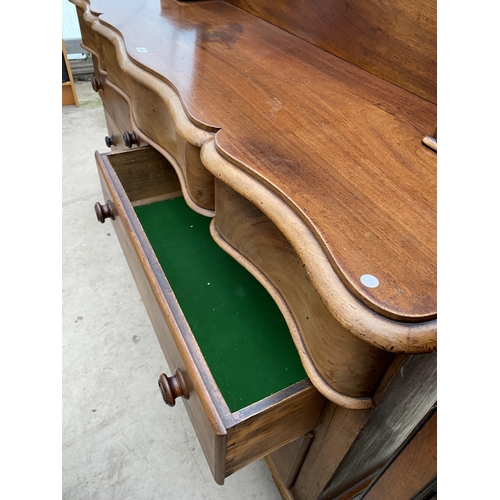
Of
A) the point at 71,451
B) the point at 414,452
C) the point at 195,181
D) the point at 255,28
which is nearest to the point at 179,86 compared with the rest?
the point at 195,181

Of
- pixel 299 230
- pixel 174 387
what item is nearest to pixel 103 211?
pixel 174 387

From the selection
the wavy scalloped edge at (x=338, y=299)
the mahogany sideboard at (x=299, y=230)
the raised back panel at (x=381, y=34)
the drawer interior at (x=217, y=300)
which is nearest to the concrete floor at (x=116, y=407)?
the mahogany sideboard at (x=299, y=230)

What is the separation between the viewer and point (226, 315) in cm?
70

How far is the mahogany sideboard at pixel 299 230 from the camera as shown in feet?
1.22

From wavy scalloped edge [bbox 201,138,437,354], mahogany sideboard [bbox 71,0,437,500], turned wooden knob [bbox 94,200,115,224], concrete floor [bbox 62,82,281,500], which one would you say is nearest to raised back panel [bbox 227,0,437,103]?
mahogany sideboard [bbox 71,0,437,500]

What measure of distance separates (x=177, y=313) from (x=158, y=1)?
796 mm

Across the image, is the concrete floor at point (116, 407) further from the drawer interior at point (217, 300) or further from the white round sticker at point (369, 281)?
the white round sticker at point (369, 281)

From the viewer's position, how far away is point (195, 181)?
609 mm

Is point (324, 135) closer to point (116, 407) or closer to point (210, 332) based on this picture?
point (210, 332)

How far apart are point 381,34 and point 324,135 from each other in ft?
0.83

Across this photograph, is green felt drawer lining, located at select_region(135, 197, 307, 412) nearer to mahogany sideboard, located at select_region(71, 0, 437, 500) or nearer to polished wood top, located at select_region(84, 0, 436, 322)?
mahogany sideboard, located at select_region(71, 0, 437, 500)

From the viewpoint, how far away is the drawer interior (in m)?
0.60

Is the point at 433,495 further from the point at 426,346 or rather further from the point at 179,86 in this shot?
the point at 179,86
